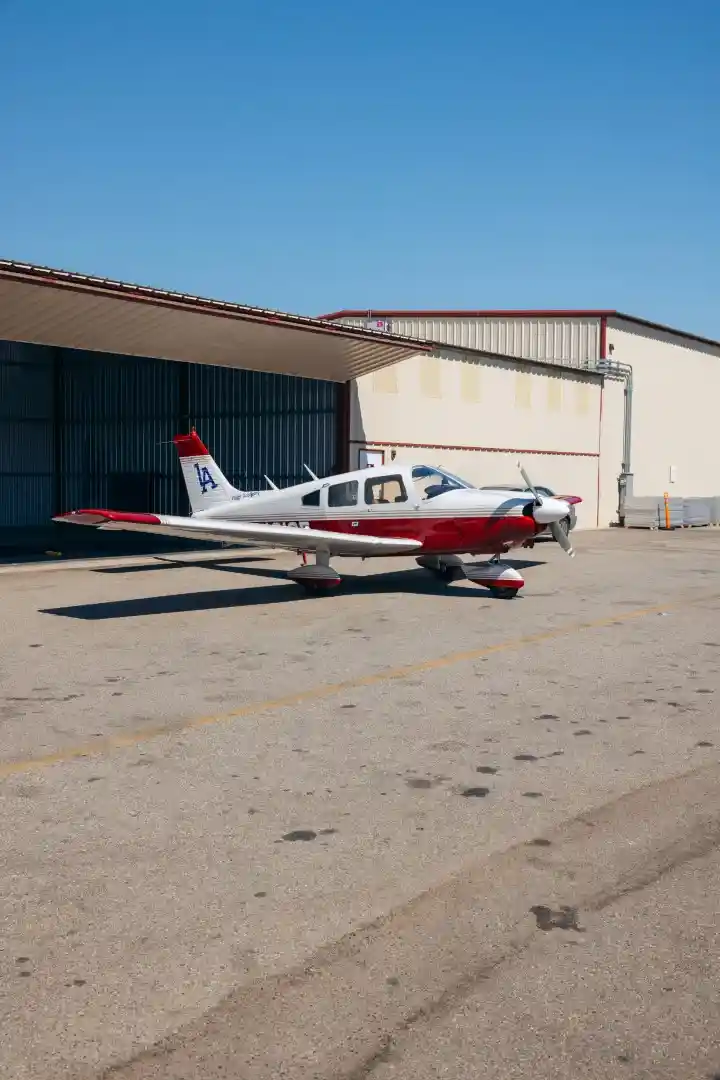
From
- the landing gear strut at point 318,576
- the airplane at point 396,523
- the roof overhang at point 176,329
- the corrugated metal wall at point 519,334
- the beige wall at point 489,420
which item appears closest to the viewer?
the airplane at point 396,523

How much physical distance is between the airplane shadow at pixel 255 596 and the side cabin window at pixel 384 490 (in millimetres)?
1466

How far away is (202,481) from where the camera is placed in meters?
17.7

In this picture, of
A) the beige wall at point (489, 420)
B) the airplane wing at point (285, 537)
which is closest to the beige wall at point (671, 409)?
the beige wall at point (489, 420)

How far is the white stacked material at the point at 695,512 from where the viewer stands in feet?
118

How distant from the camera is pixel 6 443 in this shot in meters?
36.9

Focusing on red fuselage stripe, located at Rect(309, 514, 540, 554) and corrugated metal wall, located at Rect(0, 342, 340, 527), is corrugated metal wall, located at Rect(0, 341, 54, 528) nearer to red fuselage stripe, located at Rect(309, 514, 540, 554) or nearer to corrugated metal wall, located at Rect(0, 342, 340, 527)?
corrugated metal wall, located at Rect(0, 342, 340, 527)

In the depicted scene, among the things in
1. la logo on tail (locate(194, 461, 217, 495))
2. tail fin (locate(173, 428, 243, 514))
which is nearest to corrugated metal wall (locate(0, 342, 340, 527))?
tail fin (locate(173, 428, 243, 514))

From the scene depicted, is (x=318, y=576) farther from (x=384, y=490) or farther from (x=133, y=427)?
(x=133, y=427)

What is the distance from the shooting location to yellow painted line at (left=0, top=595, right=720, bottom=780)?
5.91 m

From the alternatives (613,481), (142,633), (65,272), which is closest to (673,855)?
(142,633)

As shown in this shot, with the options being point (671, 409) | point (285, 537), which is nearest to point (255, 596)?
point (285, 537)

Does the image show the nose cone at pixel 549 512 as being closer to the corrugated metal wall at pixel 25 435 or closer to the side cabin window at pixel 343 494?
the side cabin window at pixel 343 494

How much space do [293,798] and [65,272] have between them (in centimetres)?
1461

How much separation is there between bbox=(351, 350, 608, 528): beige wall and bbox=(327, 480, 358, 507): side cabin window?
10.3 meters
